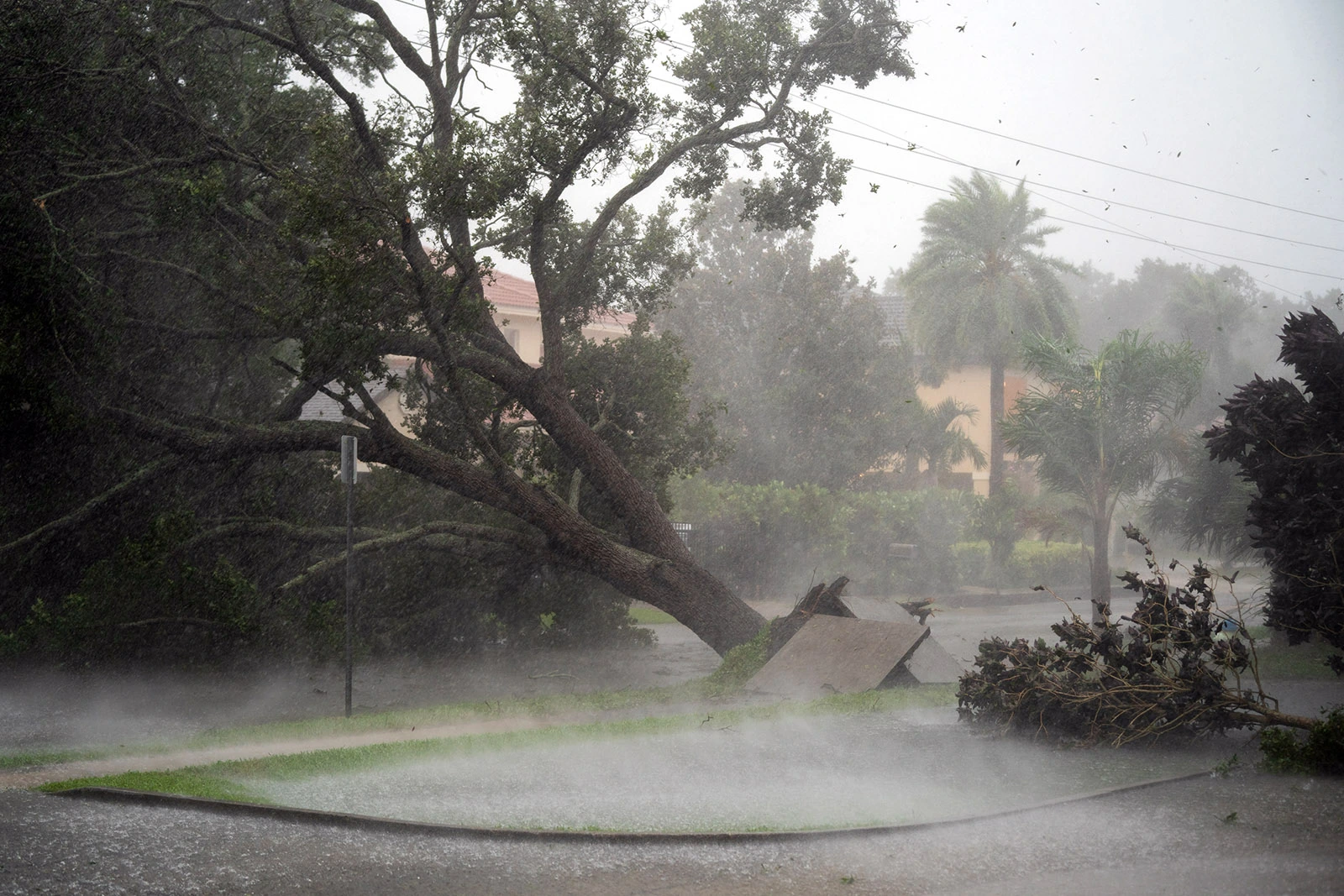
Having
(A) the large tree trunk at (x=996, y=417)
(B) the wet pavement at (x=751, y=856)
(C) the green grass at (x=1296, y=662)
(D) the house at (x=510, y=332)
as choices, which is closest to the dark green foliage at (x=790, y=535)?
(A) the large tree trunk at (x=996, y=417)

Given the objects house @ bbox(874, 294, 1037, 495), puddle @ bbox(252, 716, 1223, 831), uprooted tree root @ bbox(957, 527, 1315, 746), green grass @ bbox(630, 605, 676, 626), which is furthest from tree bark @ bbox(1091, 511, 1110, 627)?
house @ bbox(874, 294, 1037, 495)

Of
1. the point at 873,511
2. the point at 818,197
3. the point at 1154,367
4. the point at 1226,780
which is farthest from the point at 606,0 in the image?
the point at 873,511

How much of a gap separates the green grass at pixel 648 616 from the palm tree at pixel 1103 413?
8.52 metres

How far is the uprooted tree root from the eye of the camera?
330 inches

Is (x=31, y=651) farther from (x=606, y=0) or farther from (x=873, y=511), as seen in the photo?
(x=873, y=511)

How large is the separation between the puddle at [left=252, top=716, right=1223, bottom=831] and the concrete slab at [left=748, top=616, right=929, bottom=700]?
2.47m

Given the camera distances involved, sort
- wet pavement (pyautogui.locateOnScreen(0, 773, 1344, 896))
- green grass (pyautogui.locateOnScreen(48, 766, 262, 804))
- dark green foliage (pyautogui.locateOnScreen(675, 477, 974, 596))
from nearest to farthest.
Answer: wet pavement (pyautogui.locateOnScreen(0, 773, 1344, 896)), green grass (pyautogui.locateOnScreen(48, 766, 262, 804)), dark green foliage (pyautogui.locateOnScreen(675, 477, 974, 596))

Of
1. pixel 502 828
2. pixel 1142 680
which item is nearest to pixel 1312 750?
pixel 1142 680

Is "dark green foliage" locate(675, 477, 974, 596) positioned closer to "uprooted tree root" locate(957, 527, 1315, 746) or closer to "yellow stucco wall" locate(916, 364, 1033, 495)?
"yellow stucco wall" locate(916, 364, 1033, 495)

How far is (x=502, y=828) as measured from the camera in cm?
624

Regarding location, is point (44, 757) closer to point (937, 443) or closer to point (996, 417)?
point (996, 417)

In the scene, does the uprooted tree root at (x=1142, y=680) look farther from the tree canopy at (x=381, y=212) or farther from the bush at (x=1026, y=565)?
the bush at (x=1026, y=565)

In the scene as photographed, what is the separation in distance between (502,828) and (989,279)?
32.3m

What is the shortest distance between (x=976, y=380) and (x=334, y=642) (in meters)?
34.8
